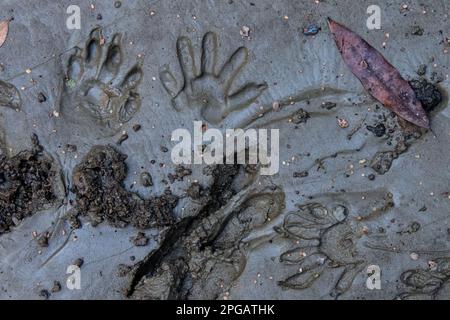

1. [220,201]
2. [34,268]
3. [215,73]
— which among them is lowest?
[34,268]

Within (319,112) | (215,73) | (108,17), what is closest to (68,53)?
(108,17)

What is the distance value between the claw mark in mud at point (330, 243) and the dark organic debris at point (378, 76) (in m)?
0.56

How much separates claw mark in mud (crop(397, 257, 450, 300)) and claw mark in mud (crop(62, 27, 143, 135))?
211 centimetres

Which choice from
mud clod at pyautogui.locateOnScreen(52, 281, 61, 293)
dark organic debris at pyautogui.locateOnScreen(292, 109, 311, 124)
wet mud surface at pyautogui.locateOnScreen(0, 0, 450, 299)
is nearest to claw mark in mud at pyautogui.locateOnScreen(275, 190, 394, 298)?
wet mud surface at pyautogui.locateOnScreen(0, 0, 450, 299)

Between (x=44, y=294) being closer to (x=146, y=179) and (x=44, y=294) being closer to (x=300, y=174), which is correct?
(x=146, y=179)

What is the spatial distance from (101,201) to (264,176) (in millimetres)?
1071

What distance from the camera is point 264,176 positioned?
3725 millimetres

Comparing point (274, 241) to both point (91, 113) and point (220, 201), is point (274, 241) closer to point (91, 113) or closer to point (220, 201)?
point (220, 201)

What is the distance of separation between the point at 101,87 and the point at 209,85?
712 mm

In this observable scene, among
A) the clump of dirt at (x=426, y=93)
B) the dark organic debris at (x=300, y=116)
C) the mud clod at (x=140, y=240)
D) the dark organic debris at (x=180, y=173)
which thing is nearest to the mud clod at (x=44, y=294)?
the mud clod at (x=140, y=240)

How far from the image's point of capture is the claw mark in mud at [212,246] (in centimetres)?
371

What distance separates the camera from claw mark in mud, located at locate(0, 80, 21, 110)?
371 cm

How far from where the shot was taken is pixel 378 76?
367 cm

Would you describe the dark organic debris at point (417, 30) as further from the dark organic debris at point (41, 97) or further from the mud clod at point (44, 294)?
the mud clod at point (44, 294)
